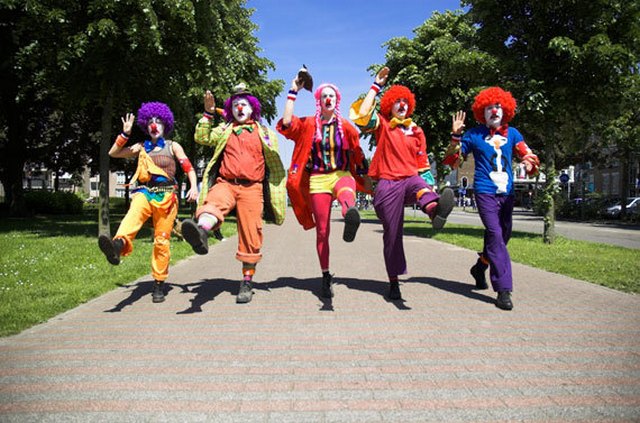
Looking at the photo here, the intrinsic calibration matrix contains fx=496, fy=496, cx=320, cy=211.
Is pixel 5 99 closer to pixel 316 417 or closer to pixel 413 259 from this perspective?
pixel 413 259

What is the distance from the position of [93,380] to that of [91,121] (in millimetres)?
24329

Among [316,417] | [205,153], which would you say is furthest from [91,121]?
[316,417]

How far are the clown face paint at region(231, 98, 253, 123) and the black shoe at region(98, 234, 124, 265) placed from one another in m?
1.86

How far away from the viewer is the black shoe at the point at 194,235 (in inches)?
177

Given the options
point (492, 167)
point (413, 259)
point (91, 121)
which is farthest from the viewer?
point (91, 121)

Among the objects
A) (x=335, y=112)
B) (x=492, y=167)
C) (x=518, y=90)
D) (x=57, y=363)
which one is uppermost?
(x=518, y=90)

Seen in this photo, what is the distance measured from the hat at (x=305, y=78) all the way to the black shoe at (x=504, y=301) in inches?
117

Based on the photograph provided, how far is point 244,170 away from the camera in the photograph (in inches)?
217

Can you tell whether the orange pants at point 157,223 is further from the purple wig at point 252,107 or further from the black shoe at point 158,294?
the purple wig at point 252,107

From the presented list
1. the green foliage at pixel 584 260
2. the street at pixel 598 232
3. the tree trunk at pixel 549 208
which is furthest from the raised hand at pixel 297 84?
the street at pixel 598 232

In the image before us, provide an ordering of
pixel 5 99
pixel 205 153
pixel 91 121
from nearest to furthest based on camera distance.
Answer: pixel 5 99 → pixel 91 121 → pixel 205 153

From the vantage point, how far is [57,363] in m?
3.40

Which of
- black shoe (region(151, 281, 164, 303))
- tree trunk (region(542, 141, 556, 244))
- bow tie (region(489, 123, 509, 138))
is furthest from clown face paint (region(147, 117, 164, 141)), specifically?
tree trunk (region(542, 141, 556, 244))

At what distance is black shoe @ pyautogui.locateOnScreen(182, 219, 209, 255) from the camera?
4.50 metres
